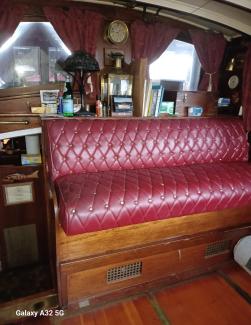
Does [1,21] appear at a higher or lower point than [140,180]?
higher

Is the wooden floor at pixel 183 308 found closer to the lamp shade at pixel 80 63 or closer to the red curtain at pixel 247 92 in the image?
the red curtain at pixel 247 92

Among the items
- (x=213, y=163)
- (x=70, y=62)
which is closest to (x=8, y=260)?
(x=70, y=62)

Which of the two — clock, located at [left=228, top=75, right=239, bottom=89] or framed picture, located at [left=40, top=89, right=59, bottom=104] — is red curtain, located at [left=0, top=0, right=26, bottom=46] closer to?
framed picture, located at [left=40, top=89, right=59, bottom=104]

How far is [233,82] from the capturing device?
9.40ft

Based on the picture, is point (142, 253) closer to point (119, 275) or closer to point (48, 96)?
point (119, 275)

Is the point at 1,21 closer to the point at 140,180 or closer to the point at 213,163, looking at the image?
the point at 140,180

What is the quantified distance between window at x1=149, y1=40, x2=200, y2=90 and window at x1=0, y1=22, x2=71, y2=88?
115 centimetres

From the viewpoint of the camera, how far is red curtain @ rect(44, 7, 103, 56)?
225 centimetres

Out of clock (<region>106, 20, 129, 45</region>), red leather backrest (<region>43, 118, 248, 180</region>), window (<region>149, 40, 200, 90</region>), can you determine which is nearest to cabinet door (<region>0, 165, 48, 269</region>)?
red leather backrest (<region>43, 118, 248, 180</region>)

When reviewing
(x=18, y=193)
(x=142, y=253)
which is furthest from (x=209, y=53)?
(x=18, y=193)

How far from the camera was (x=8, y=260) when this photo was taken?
2.54m

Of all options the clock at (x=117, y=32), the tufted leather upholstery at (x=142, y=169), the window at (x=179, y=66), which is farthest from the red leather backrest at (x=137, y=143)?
the clock at (x=117, y=32)

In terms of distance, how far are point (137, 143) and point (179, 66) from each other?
1599mm

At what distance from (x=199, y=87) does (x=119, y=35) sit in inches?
48.5
